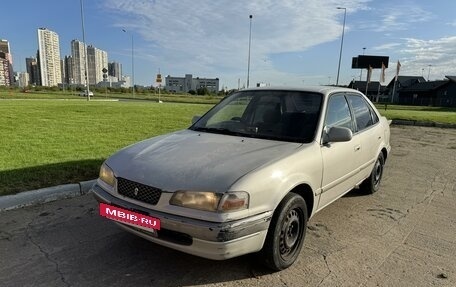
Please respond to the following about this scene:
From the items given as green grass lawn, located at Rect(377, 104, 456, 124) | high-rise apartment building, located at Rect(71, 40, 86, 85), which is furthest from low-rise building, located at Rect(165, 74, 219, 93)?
green grass lawn, located at Rect(377, 104, 456, 124)

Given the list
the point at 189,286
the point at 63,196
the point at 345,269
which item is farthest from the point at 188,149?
the point at 63,196

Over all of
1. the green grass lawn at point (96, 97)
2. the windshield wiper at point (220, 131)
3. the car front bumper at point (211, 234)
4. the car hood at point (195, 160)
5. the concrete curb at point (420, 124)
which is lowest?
the green grass lawn at point (96, 97)

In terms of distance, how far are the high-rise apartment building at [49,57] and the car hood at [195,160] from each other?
9309 centimetres

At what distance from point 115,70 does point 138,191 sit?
408ft

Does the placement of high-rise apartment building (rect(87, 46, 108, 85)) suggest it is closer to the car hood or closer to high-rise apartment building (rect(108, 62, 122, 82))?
high-rise apartment building (rect(108, 62, 122, 82))

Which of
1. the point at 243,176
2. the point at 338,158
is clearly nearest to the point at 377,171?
the point at 338,158

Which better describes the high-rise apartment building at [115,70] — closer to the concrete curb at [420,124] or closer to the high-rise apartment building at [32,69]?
the high-rise apartment building at [32,69]

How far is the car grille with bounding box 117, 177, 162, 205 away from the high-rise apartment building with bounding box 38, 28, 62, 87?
306 feet

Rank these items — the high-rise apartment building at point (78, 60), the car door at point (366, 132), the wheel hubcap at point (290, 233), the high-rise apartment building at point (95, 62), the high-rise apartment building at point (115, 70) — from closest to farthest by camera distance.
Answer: the wheel hubcap at point (290, 233), the car door at point (366, 132), the high-rise apartment building at point (78, 60), the high-rise apartment building at point (95, 62), the high-rise apartment building at point (115, 70)

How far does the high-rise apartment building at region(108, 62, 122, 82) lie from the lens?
11594cm

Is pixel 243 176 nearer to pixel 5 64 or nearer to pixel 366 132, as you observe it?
pixel 366 132

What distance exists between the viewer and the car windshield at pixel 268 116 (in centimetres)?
369

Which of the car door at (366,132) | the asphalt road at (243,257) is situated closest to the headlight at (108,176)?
the asphalt road at (243,257)

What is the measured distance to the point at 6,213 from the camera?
421 cm
